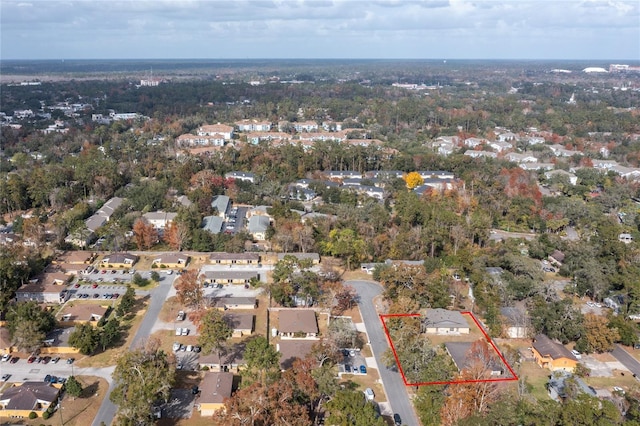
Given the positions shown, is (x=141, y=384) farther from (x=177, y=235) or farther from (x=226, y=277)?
(x=177, y=235)

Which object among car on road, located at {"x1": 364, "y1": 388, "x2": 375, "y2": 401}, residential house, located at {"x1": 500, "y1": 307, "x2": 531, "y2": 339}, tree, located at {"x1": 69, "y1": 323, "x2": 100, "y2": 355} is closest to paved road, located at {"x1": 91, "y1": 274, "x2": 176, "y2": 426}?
tree, located at {"x1": 69, "y1": 323, "x2": 100, "y2": 355}

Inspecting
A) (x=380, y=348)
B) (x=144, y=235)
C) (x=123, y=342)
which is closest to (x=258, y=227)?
(x=144, y=235)

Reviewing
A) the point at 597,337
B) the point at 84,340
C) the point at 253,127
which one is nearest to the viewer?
the point at 84,340

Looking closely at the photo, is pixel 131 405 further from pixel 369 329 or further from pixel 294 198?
pixel 294 198

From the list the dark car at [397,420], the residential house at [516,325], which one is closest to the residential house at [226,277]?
the dark car at [397,420]

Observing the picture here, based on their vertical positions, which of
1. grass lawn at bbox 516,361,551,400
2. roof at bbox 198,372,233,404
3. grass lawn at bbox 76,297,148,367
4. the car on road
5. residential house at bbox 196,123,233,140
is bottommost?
grass lawn at bbox 516,361,551,400

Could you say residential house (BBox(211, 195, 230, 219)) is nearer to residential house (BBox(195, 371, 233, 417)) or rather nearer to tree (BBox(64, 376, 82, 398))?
residential house (BBox(195, 371, 233, 417))
